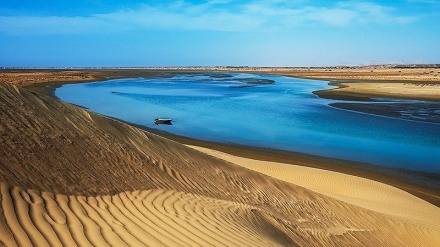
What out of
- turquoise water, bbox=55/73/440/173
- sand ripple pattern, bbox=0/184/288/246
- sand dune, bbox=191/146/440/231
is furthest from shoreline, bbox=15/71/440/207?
sand ripple pattern, bbox=0/184/288/246

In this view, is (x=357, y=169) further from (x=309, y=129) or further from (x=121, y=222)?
(x=121, y=222)

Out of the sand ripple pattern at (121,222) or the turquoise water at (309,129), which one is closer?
the sand ripple pattern at (121,222)

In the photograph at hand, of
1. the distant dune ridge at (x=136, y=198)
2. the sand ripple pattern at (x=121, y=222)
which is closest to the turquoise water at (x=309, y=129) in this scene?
the distant dune ridge at (x=136, y=198)

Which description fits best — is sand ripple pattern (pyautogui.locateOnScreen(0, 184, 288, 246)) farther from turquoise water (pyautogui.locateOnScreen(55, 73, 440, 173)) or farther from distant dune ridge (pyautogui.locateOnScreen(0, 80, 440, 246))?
turquoise water (pyautogui.locateOnScreen(55, 73, 440, 173))

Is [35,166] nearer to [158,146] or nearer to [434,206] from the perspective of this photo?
[158,146]

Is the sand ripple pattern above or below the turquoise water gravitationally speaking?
above

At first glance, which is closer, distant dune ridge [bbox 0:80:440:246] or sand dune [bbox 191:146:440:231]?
distant dune ridge [bbox 0:80:440:246]

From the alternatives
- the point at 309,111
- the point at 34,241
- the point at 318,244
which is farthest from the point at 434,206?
the point at 309,111

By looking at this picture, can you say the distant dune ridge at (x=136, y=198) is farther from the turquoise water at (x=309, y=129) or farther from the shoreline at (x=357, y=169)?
the turquoise water at (x=309, y=129)
